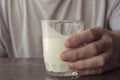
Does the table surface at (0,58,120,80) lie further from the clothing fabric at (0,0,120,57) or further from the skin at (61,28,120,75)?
the clothing fabric at (0,0,120,57)

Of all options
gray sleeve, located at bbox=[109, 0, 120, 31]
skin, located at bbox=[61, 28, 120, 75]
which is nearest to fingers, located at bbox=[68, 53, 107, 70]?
skin, located at bbox=[61, 28, 120, 75]

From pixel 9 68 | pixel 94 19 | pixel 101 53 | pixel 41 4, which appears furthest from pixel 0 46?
pixel 101 53

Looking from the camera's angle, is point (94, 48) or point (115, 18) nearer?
point (94, 48)

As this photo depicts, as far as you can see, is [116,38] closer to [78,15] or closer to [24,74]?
[24,74]

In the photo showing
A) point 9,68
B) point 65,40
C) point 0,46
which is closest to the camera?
point 65,40

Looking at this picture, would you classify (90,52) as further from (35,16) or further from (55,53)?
(35,16)

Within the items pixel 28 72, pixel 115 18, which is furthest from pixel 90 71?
pixel 115 18

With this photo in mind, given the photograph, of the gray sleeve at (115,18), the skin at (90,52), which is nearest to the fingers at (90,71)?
the skin at (90,52)
